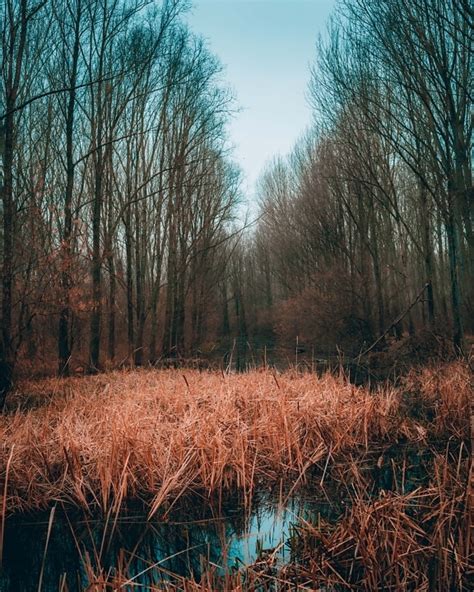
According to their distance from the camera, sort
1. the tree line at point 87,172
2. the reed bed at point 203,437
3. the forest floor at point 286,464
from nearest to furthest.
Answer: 1. the forest floor at point 286,464
2. the reed bed at point 203,437
3. the tree line at point 87,172

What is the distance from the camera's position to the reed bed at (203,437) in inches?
133

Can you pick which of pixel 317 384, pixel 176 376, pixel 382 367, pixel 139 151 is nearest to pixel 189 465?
pixel 317 384

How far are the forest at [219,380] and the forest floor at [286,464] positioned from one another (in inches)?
1.0

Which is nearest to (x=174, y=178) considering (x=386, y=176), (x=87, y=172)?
(x=87, y=172)

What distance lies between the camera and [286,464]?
3.94 m

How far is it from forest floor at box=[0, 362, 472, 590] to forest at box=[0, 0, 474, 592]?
24 millimetres

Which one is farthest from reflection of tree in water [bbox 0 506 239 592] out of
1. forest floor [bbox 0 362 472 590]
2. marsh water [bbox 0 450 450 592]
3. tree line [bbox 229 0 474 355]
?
tree line [bbox 229 0 474 355]

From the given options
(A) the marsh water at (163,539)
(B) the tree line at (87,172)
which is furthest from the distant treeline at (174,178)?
(A) the marsh water at (163,539)

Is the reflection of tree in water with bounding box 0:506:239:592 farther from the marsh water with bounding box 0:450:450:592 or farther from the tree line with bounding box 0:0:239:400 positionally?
the tree line with bounding box 0:0:239:400

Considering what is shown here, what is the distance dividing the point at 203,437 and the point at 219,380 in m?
2.98

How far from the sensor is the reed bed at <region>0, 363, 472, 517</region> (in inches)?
133

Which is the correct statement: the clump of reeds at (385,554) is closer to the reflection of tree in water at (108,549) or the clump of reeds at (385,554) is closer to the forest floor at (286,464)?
the forest floor at (286,464)

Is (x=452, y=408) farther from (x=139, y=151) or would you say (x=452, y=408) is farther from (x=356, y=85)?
(x=139, y=151)

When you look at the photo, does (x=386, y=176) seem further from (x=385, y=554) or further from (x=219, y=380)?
(x=385, y=554)
